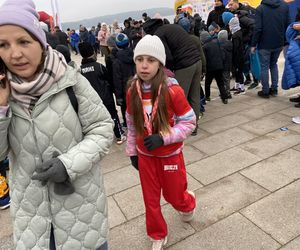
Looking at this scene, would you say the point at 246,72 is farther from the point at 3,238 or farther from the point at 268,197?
the point at 3,238

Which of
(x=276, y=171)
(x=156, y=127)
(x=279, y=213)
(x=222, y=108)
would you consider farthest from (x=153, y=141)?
(x=222, y=108)

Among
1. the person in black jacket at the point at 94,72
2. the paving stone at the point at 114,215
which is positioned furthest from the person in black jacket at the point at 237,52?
the paving stone at the point at 114,215

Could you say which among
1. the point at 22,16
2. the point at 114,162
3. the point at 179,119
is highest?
the point at 22,16

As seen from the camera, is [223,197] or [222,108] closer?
[223,197]

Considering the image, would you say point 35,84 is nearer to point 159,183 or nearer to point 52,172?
point 52,172

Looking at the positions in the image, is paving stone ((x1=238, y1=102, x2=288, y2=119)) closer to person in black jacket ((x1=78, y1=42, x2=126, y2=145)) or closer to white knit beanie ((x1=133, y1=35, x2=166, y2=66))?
person in black jacket ((x1=78, y1=42, x2=126, y2=145))

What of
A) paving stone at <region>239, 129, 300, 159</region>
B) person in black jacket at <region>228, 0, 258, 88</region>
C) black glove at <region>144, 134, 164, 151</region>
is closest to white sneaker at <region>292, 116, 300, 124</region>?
paving stone at <region>239, 129, 300, 159</region>

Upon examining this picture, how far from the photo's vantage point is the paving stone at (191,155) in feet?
13.3

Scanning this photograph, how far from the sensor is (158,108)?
217 centimetres

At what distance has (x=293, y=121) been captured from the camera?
15.9 feet

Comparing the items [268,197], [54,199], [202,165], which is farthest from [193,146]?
[54,199]

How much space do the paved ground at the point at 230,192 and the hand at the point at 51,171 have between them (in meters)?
1.50

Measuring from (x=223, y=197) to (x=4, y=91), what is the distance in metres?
2.46

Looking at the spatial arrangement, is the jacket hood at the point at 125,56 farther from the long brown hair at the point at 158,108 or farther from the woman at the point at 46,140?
the woman at the point at 46,140
